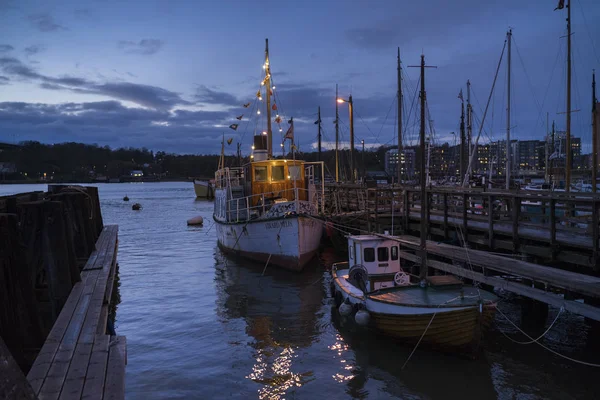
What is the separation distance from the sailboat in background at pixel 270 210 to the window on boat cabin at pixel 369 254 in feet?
20.1

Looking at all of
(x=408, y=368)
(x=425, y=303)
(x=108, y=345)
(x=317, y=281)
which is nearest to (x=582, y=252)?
(x=425, y=303)

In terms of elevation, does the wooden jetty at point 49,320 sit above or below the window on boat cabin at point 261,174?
below

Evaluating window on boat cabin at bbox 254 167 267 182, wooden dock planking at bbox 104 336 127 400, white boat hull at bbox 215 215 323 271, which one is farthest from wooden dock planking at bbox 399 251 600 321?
window on boat cabin at bbox 254 167 267 182

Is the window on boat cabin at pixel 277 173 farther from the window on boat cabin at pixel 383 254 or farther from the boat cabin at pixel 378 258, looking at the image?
the window on boat cabin at pixel 383 254

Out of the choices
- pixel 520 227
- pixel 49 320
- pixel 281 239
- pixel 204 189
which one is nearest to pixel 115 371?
pixel 49 320

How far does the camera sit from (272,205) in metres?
21.4

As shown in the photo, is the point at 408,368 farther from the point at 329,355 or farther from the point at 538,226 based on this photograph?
the point at 538,226

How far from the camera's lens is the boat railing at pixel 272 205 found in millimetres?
19859

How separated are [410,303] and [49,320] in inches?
315

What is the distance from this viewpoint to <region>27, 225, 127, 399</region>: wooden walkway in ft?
16.8

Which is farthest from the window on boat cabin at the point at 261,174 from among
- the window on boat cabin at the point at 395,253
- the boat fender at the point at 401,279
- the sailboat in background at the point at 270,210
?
the boat fender at the point at 401,279

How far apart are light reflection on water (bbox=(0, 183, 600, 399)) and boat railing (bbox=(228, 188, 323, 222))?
3.63 meters

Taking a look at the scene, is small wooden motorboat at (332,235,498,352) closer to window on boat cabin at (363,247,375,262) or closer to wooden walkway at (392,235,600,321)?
window on boat cabin at (363,247,375,262)

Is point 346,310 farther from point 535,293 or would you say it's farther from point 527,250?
point 527,250
